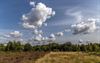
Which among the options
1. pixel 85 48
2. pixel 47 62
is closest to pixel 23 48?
pixel 85 48

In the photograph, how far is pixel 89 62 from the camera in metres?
35.3

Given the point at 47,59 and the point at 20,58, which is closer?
the point at 20,58

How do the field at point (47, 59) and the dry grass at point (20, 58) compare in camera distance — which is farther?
the field at point (47, 59)

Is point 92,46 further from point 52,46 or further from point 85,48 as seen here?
point 52,46

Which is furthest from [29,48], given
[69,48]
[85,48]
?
[85,48]

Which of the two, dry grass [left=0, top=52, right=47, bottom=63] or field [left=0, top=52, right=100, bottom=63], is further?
field [left=0, top=52, right=100, bottom=63]

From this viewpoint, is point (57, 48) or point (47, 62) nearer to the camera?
point (47, 62)

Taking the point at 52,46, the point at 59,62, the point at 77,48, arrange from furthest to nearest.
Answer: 1. the point at 52,46
2. the point at 77,48
3. the point at 59,62

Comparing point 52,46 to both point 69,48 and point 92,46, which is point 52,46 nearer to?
point 69,48

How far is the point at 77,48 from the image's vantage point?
106 m

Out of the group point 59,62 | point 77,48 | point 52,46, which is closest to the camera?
point 59,62

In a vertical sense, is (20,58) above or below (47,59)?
above

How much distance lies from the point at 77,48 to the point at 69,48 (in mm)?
3785

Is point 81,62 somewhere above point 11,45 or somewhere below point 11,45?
below
